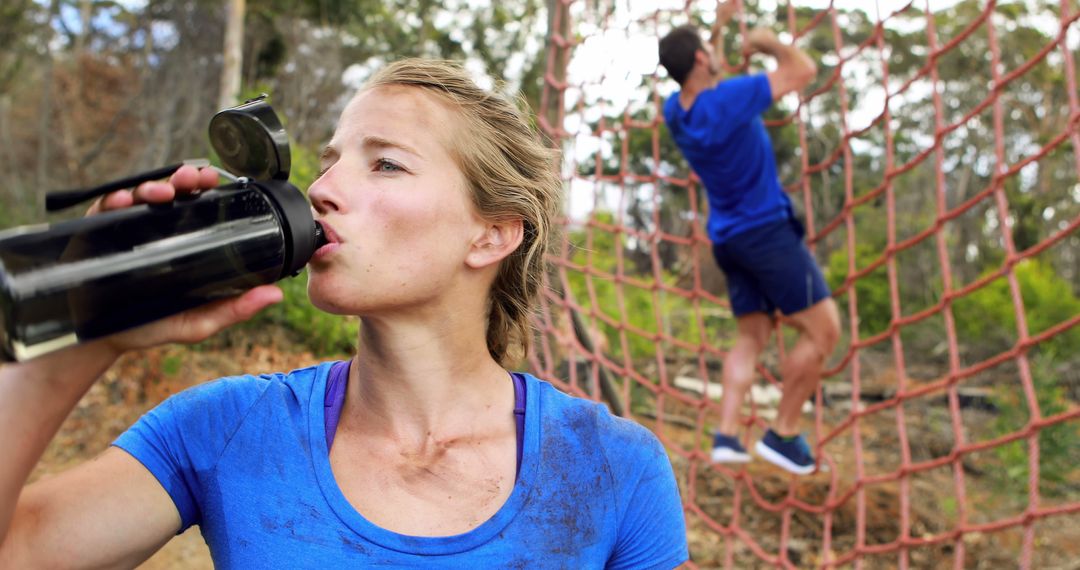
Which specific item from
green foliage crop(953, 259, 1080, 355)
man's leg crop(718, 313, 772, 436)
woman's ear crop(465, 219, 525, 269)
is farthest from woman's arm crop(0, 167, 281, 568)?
green foliage crop(953, 259, 1080, 355)

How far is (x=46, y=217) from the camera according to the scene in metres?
7.20

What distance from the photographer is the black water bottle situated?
65 cm

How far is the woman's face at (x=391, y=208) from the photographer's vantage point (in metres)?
1.02

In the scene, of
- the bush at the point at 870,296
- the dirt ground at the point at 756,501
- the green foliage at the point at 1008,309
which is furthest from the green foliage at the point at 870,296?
the dirt ground at the point at 756,501

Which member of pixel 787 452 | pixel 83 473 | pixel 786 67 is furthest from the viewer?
pixel 787 452

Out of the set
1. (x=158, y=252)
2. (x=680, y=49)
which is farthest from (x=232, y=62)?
(x=158, y=252)

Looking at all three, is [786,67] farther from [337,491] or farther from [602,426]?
[337,491]

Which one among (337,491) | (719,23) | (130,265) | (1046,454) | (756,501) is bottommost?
(756,501)

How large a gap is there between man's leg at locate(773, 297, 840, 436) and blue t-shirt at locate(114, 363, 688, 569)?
1.93 m

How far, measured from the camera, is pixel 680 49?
2941mm

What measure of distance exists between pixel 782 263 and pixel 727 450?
744 millimetres

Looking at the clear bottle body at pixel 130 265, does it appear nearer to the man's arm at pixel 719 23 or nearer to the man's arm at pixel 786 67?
the man's arm at pixel 786 67

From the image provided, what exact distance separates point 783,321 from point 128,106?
10022 mm

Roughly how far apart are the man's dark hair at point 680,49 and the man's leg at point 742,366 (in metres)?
0.93
